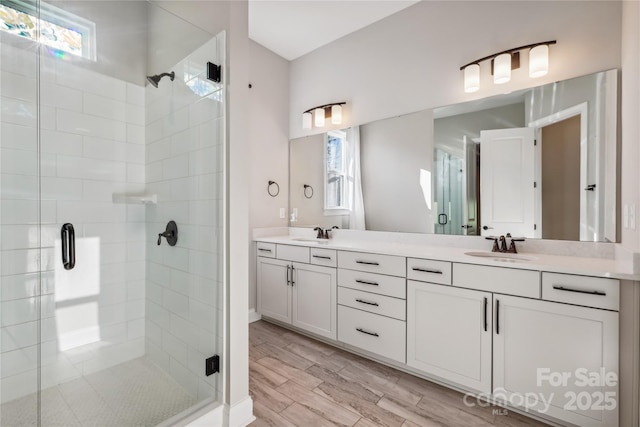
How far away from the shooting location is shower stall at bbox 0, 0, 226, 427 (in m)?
1.58

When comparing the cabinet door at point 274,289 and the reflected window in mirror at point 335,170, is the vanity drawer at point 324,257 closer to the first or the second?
the cabinet door at point 274,289

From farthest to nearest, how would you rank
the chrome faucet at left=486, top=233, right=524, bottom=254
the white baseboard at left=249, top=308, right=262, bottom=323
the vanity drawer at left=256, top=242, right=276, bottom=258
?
the white baseboard at left=249, top=308, right=262, bottom=323, the vanity drawer at left=256, top=242, right=276, bottom=258, the chrome faucet at left=486, top=233, right=524, bottom=254

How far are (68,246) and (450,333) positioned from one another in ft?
7.98

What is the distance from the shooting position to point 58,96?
71.7 inches

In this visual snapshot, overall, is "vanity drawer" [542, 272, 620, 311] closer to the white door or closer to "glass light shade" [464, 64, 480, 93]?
the white door

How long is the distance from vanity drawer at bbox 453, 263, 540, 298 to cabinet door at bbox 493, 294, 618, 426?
47 millimetres

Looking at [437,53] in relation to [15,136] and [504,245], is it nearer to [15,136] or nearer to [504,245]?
[504,245]

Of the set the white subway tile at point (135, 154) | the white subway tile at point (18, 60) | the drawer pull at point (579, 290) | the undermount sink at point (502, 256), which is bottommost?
the drawer pull at point (579, 290)

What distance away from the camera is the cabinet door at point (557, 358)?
134 centimetres

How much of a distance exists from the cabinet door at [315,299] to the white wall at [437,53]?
5.27 ft

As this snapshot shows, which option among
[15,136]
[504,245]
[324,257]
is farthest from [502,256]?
[15,136]

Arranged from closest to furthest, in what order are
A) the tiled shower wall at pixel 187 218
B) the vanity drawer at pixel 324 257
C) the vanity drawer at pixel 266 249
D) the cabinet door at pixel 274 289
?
the tiled shower wall at pixel 187 218
the vanity drawer at pixel 324 257
the cabinet door at pixel 274 289
the vanity drawer at pixel 266 249

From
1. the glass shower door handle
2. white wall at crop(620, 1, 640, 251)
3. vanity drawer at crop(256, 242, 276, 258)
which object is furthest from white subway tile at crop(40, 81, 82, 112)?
white wall at crop(620, 1, 640, 251)

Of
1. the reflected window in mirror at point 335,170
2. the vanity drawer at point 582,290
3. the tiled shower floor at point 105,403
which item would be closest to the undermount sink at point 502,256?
the vanity drawer at point 582,290
